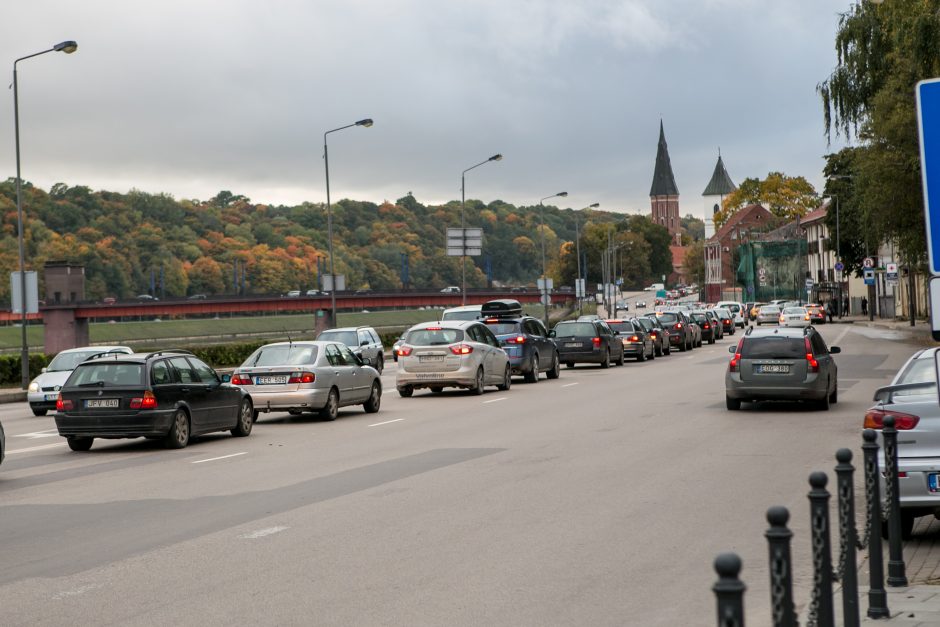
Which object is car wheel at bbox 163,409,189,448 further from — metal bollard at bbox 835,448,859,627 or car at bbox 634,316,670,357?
car at bbox 634,316,670,357

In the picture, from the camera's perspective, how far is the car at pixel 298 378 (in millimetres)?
22672

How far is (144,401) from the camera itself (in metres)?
18.0

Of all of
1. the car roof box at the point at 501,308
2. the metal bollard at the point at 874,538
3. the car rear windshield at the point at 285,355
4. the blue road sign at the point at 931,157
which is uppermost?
the blue road sign at the point at 931,157

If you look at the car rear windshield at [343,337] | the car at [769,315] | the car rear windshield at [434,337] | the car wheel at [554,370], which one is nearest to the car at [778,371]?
the car rear windshield at [434,337]

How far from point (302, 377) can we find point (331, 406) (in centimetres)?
90

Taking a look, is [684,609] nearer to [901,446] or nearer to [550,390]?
[901,446]

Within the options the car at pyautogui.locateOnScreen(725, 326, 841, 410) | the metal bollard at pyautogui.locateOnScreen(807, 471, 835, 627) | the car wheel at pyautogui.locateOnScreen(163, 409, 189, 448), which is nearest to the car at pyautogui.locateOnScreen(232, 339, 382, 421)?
the car wheel at pyautogui.locateOnScreen(163, 409, 189, 448)

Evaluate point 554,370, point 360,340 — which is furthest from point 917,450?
point 360,340

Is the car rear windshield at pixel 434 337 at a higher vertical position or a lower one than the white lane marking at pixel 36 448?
higher

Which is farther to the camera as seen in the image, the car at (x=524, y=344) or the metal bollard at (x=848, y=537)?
the car at (x=524, y=344)

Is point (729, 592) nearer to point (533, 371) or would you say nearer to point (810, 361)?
point (810, 361)

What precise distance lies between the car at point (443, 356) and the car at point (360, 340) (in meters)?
13.0

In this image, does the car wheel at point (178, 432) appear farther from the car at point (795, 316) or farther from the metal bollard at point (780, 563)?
the car at point (795, 316)

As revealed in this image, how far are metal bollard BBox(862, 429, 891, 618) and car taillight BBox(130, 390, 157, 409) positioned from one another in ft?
40.5
